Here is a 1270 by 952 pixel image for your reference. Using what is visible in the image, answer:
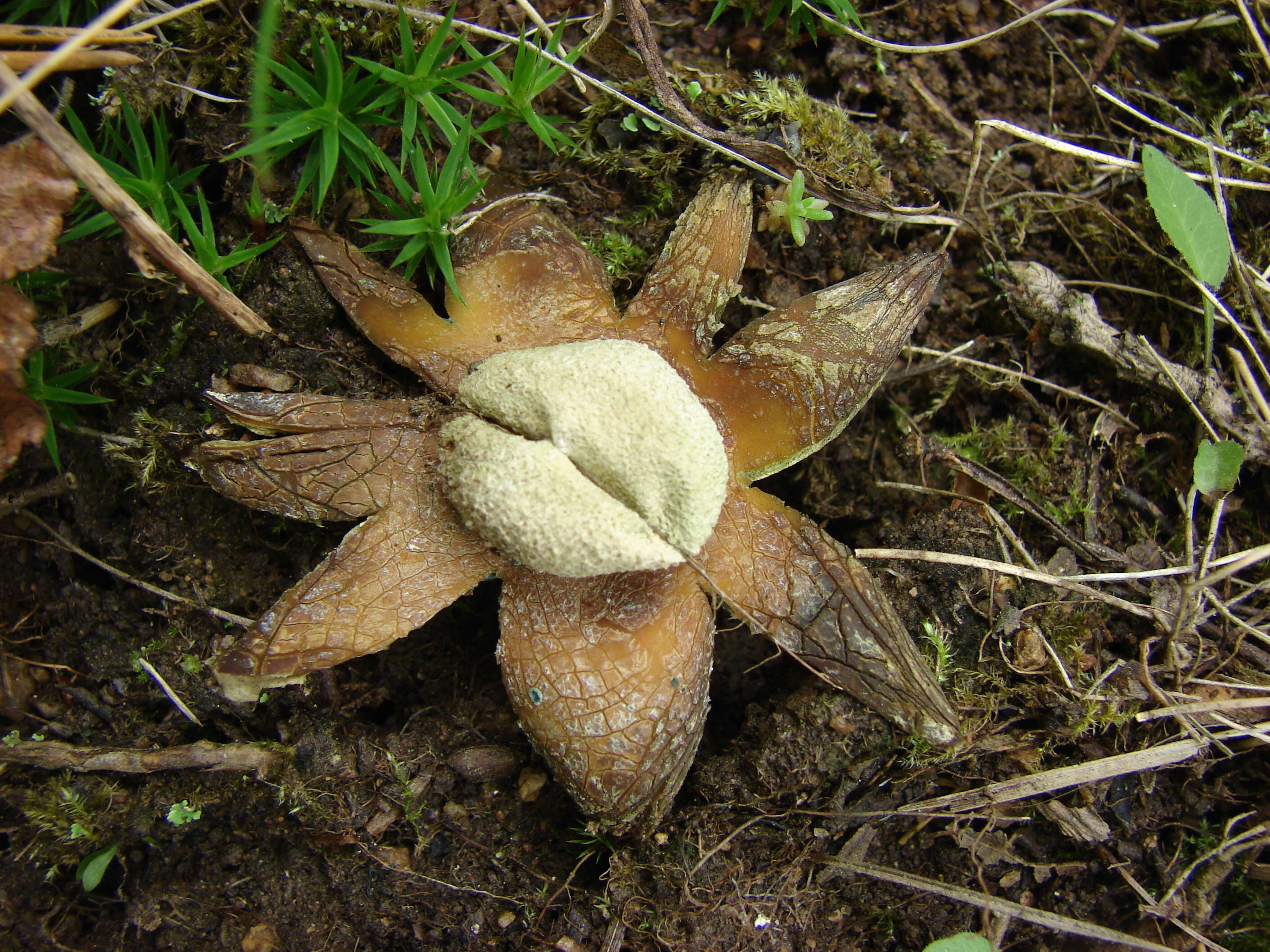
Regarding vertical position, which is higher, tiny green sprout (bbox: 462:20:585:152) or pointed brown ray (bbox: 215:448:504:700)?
tiny green sprout (bbox: 462:20:585:152)

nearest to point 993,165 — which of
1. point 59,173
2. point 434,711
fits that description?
point 434,711

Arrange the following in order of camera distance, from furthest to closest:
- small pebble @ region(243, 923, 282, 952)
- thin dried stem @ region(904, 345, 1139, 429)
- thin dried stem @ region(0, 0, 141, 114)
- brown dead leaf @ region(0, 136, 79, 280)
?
thin dried stem @ region(904, 345, 1139, 429) → small pebble @ region(243, 923, 282, 952) → brown dead leaf @ region(0, 136, 79, 280) → thin dried stem @ region(0, 0, 141, 114)

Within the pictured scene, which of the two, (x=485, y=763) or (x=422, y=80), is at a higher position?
(x=422, y=80)

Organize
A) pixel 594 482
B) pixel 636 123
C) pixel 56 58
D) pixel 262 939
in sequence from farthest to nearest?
pixel 636 123 < pixel 262 939 < pixel 594 482 < pixel 56 58

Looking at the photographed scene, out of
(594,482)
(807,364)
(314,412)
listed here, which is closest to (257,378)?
(314,412)

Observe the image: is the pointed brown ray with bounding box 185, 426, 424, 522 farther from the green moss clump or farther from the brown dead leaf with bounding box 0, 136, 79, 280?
the green moss clump

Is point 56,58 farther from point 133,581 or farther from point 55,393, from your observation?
point 133,581

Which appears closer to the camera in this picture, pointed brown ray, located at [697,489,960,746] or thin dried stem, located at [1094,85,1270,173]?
pointed brown ray, located at [697,489,960,746]

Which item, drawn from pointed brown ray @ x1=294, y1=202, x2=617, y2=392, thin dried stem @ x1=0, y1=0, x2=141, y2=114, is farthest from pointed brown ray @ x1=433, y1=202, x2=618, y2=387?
thin dried stem @ x1=0, y1=0, x2=141, y2=114
